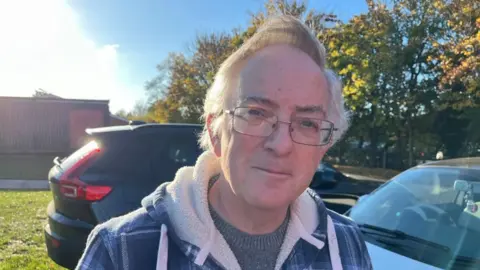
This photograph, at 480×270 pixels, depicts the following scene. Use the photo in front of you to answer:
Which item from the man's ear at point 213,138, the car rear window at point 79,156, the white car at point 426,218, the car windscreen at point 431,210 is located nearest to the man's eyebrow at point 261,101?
the man's ear at point 213,138

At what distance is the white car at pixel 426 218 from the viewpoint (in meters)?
2.22

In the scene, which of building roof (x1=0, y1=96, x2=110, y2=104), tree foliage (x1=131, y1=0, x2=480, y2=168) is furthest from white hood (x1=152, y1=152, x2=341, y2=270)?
building roof (x1=0, y1=96, x2=110, y2=104)

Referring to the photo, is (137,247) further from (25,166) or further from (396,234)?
(25,166)

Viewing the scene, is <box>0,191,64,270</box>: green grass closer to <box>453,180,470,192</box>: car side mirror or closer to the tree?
<box>453,180,470,192</box>: car side mirror

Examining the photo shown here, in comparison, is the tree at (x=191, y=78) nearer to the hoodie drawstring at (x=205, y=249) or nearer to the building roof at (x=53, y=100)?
the building roof at (x=53, y=100)

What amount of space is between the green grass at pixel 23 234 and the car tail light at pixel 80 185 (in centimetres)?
129

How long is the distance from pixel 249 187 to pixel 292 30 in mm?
507

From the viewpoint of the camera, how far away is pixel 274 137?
1.13m

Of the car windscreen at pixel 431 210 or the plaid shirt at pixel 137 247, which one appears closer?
the plaid shirt at pixel 137 247

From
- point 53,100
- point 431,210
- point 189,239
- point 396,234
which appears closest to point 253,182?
point 189,239

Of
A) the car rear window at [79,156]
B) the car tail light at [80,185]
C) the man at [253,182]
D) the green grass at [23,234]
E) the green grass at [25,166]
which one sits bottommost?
the green grass at [25,166]

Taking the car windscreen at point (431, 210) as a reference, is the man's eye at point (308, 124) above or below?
above

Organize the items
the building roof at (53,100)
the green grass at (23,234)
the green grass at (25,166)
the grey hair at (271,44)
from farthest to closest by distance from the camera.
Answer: the building roof at (53,100), the green grass at (25,166), the green grass at (23,234), the grey hair at (271,44)

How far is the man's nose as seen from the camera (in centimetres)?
112
